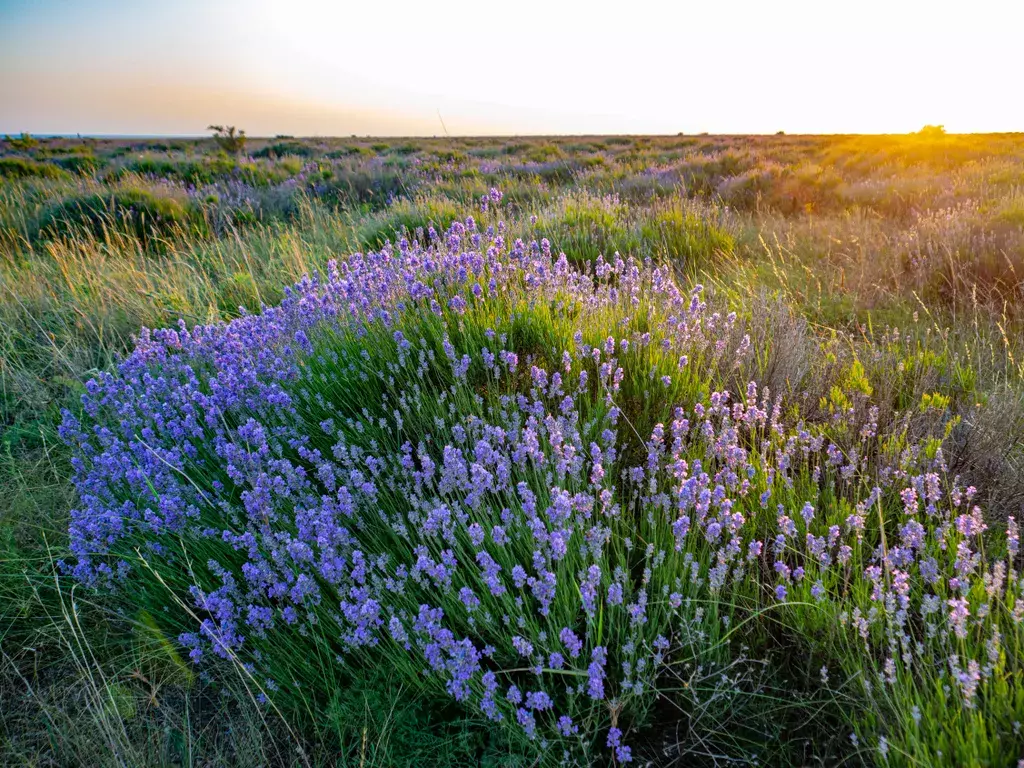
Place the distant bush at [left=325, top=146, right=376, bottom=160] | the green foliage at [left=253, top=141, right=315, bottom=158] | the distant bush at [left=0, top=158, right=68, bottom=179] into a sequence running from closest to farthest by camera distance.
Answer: the distant bush at [left=0, top=158, right=68, bottom=179]
the distant bush at [left=325, top=146, right=376, bottom=160]
the green foliage at [left=253, top=141, right=315, bottom=158]

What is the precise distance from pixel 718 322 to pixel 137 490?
313 cm

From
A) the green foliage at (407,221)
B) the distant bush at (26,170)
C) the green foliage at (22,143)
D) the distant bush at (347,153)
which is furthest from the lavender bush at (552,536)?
the green foliage at (22,143)

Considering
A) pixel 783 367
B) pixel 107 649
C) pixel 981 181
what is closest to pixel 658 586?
pixel 783 367

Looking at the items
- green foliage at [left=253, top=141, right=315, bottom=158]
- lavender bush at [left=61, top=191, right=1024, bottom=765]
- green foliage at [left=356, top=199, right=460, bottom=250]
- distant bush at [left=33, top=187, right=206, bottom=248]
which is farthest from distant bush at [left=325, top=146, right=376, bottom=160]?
lavender bush at [left=61, top=191, right=1024, bottom=765]

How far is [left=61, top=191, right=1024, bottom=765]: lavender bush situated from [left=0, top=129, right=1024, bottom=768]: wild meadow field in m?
0.02

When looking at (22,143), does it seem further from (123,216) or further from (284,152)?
(123,216)

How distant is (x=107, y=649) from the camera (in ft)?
8.04

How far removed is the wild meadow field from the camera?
1.74 metres

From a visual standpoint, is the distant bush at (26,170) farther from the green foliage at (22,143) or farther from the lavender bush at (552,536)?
the lavender bush at (552,536)

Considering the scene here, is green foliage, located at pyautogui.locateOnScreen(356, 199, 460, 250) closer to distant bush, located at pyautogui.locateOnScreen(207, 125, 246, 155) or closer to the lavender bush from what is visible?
the lavender bush

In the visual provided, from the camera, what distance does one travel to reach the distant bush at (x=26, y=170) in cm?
1604

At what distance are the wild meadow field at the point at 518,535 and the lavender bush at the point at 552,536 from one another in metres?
0.02

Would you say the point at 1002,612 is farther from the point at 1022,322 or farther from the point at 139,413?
the point at 139,413

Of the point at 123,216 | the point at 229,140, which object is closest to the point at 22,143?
the point at 229,140
